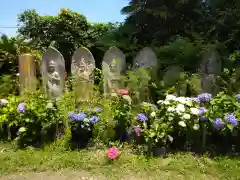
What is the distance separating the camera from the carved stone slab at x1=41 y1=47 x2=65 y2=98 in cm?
643

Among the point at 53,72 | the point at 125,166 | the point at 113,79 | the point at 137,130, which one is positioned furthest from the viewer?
the point at 113,79

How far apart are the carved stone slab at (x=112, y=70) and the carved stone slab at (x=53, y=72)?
0.94 meters

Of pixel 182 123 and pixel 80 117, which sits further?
pixel 80 117

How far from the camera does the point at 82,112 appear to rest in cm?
482

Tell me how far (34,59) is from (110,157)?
13.1ft

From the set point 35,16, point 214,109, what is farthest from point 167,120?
point 35,16

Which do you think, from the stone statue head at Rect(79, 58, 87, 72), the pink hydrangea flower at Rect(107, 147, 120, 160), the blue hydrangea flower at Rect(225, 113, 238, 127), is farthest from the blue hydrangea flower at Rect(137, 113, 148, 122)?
the stone statue head at Rect(79, 58, 87, 72)

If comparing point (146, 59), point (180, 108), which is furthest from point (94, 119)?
point (146, 59)

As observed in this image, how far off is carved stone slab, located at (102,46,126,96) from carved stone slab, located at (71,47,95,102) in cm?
31

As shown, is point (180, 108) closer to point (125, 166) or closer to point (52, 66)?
point (125, 166)

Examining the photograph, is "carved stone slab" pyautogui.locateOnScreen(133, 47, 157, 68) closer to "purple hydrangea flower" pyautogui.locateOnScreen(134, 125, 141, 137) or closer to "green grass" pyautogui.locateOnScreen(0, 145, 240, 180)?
"purple hydrangea flower" pyautogui.locateOnScreen(134, 125, 141, 137)

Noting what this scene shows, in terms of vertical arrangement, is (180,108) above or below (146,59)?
below

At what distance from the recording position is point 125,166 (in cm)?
409

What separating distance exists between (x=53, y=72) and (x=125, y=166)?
3071 millimetres
